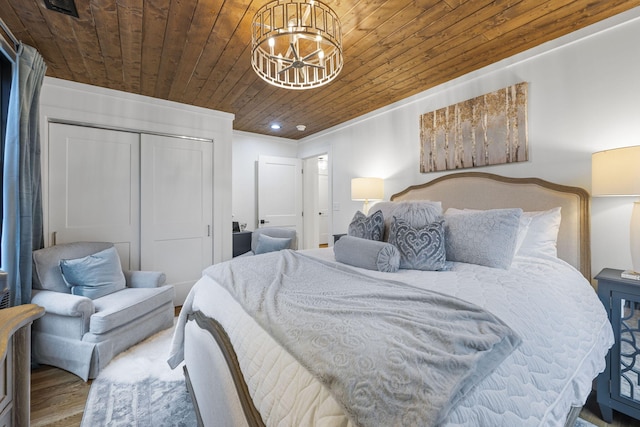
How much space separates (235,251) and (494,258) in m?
3.32

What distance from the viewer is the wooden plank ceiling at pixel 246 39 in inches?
69.6

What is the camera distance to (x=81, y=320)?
2.03m

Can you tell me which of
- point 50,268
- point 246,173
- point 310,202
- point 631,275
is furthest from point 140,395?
point 310,202

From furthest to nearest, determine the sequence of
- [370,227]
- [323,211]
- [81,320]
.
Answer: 1. [323,211]
2. [370,227]
3. [81,320]

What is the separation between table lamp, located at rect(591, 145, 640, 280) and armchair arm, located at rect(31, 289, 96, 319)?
347cm

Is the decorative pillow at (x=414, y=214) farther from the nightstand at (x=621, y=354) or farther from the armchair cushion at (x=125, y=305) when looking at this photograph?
the armchair cushion at (x=125, y=305)

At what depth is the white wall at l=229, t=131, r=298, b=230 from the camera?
4613 mm

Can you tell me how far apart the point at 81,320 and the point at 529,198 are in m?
3.48

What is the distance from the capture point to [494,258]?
5.60 ft

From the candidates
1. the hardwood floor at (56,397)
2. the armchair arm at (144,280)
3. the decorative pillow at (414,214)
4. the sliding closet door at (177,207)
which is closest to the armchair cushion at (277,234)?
the sliding closet door at (177,207)

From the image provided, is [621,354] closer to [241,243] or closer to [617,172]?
[617,172]

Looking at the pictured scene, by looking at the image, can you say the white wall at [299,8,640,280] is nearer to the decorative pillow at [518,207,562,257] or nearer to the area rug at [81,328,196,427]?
the decorative pillow at [518,207,562,257]

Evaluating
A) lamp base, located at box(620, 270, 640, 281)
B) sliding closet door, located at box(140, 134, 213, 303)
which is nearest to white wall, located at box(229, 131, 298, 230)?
sliding closet door, located at box(140, 134, 213, 303)

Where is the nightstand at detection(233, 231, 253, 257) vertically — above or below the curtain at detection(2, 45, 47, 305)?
below
